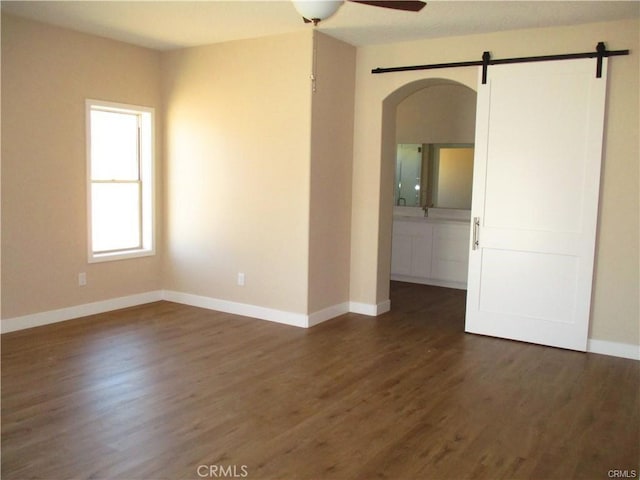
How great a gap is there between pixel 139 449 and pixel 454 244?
5184 mm

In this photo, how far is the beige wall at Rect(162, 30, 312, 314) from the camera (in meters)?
5.34

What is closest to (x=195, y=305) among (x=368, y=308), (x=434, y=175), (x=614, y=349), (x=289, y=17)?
(x=368, y=308)

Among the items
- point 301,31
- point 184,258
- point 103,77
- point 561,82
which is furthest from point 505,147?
point 103,77

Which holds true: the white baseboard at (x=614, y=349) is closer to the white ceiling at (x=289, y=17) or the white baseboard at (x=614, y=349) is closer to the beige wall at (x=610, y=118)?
the beige wall at (x=610, y=118)

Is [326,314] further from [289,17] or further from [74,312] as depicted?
[289,17]

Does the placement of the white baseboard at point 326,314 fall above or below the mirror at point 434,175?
below

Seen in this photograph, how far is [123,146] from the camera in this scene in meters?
6.09

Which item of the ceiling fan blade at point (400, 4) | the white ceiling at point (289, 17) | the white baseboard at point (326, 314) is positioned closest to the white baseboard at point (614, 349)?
the white baseboard at point (326, 314)

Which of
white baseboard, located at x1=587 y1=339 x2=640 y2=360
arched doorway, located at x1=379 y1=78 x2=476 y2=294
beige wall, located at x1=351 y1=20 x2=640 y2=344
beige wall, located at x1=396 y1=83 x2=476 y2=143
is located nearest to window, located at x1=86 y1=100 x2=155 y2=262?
beige wall, located at x1=351 y1=20 x2=640 y2=344

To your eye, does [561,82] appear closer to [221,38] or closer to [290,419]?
[221,38]

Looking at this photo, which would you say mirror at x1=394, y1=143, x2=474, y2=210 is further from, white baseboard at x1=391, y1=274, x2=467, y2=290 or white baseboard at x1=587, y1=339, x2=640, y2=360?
white baseboard at x1=587, y1=339, x2=640, y2=360

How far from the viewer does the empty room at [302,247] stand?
3.23 meters

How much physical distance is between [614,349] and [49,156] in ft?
Answer: 16.8

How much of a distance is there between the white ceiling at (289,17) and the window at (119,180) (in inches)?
33.7
